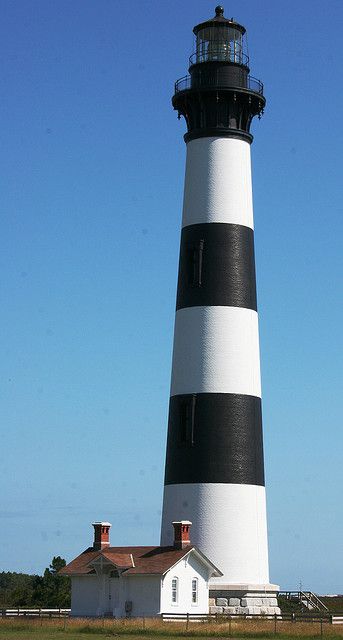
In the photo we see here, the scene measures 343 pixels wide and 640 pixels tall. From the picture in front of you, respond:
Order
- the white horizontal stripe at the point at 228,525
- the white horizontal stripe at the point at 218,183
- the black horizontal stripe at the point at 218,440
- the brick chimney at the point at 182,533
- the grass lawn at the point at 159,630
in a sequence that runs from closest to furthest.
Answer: the grass lawn at the point at 159,630 → the brick chimney at the point at 182,533 → the white horizontal stripe at the point at 228,525 → the black horizontal stripe at the point at 218,440 → the white horizontal stripe at the point at 218,183

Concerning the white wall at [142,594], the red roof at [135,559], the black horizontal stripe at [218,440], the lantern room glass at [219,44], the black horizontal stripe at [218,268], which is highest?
the lantern room glass at [219,44]

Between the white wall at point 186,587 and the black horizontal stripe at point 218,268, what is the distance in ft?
29.9

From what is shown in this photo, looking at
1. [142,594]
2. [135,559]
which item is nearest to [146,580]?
[142,594]

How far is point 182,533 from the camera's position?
150 ft

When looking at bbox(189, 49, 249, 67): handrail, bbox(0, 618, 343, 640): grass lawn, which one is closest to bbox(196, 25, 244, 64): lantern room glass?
bbox(189, 49, 249, 67): handrail

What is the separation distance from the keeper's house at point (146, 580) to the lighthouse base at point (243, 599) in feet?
1.17

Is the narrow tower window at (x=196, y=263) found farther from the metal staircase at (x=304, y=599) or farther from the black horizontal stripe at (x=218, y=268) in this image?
the metal staircase at (x=304, y=599)

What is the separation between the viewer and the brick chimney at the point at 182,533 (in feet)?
150

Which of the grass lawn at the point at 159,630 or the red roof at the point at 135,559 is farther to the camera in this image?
the red roof at the point at 135,559

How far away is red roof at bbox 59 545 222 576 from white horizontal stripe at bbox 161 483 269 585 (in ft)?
2.40

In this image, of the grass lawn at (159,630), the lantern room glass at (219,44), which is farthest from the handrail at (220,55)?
the grass lawn at (159,630)

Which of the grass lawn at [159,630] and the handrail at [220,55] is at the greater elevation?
the handrail at [220,55]

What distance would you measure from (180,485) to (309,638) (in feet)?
26.9

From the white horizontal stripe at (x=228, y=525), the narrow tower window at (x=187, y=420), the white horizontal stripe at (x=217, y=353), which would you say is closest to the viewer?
the white horizontal stripe at (x=228, y=525)
